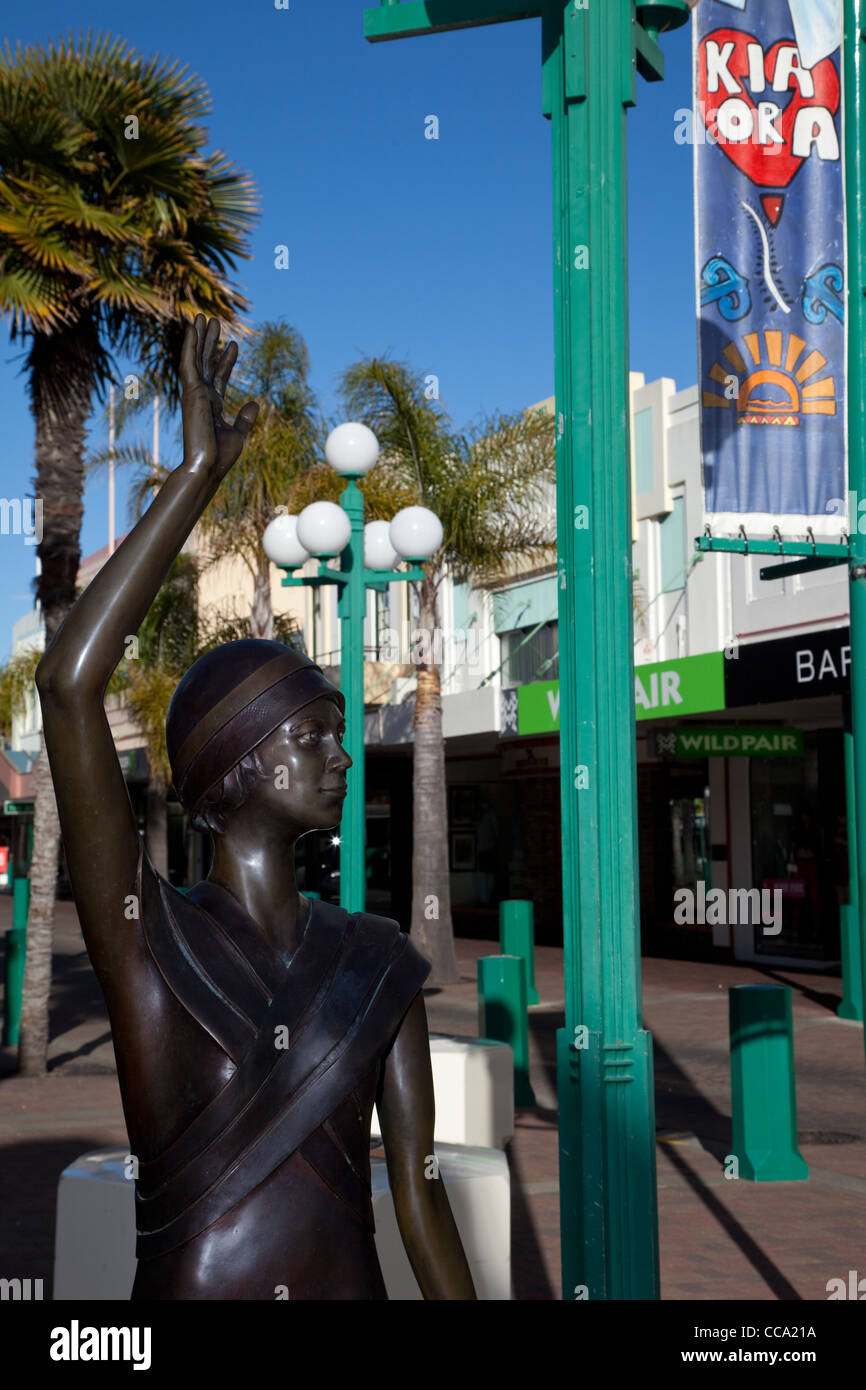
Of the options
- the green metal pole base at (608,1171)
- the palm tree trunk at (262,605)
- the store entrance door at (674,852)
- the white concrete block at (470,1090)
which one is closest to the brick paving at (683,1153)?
the white concrete block at (470,1090)

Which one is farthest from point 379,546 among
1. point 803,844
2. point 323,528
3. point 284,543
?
point 803,844

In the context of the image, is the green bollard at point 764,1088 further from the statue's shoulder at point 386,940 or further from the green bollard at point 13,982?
the green bollard at point 13,982

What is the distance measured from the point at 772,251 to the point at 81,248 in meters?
7.99

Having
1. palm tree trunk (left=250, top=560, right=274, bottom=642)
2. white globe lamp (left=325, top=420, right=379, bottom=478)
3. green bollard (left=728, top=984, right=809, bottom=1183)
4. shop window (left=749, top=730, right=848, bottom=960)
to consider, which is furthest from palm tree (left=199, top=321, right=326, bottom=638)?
green bollard (left=728, top=984, right=809, bottom=1183)

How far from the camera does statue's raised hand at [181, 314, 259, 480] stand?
190cm

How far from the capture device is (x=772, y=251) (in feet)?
16.3

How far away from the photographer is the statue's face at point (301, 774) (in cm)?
200

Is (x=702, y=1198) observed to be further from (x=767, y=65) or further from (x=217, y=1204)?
(x=217, y=1204)

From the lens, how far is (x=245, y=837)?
201 centimetres

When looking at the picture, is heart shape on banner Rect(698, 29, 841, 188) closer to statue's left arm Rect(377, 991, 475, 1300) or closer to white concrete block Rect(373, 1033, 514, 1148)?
statue's left arm Rect(377, 991, 475, 1300)

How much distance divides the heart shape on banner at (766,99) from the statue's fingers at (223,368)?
10.9 ft

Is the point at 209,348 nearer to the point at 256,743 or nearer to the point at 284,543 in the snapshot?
the point at 256,743

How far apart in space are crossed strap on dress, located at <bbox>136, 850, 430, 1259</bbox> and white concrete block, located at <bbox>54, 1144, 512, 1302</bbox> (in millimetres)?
2317

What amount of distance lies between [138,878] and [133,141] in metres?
10.8
